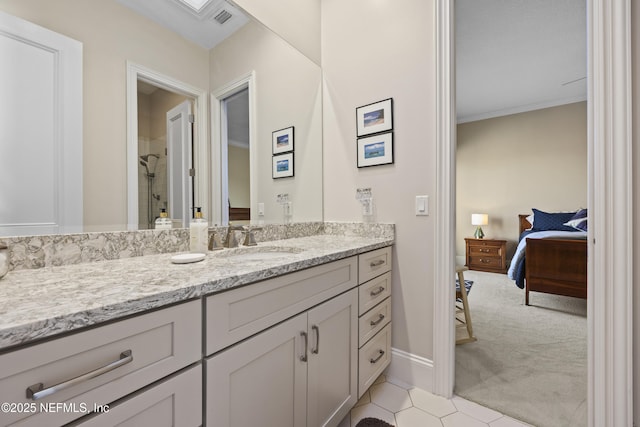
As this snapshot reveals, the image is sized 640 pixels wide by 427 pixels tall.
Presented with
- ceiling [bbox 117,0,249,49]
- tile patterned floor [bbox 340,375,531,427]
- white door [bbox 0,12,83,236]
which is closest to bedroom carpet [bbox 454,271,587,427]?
tile patterned floor [bbox 340,375,531,427]

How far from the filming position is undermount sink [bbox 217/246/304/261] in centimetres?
138

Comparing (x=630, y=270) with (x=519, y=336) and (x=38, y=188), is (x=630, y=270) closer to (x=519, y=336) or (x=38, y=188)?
(x=519, y=336)

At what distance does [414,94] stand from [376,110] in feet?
0.81

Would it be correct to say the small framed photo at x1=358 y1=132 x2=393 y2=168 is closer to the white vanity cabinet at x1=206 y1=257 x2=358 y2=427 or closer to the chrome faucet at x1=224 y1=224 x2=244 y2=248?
the white vanity cabinet at x1=206 y1=257 x2=358 y2=427

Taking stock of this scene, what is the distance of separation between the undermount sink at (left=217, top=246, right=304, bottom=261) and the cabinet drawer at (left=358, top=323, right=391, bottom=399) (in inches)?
24.5

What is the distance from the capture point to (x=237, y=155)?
170 cm

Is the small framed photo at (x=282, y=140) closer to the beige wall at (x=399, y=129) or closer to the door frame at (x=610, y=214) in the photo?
the beige wall at (x=399, y=129)

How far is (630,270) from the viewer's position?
1157 millimetres

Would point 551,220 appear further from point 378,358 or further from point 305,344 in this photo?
point 305,344

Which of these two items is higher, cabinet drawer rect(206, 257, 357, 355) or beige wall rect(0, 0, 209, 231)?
beige wall rect(0, 0, 209, 231)

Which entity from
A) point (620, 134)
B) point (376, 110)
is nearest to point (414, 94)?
point (376, 110)

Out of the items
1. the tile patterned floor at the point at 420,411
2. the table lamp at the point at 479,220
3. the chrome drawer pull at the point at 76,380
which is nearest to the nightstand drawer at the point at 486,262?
the table lamp at the point at 479,220

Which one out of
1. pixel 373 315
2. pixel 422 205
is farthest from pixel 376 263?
pixel 422 205

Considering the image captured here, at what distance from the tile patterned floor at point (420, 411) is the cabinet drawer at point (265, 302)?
0.73m
